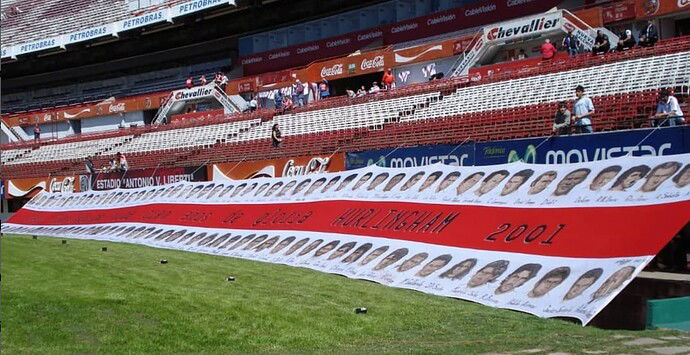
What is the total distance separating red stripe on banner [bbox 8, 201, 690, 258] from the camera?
9695mm

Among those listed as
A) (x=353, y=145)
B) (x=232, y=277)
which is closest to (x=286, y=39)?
(x=353, y=145)

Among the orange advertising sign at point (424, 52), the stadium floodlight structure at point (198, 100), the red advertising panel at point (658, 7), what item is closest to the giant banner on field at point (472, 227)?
the red advertising panel at point (658, 7)

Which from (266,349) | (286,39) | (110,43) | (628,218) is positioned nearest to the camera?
(266,349)

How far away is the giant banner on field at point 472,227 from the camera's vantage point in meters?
9.64

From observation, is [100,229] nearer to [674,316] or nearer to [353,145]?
[353,145]

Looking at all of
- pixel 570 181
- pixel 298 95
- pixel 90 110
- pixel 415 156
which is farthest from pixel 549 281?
pixel 90 110

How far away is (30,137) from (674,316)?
5198cm

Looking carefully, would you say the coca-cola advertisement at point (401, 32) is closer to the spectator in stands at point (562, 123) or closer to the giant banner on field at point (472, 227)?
the spectator in stands at point (562, 123)

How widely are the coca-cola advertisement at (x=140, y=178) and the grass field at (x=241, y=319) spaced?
17.9m

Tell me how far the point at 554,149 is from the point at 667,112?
6.95 ft

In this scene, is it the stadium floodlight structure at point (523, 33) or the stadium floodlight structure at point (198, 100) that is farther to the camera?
the stadium floodlight structure at point (198, 100)

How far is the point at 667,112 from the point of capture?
14641mm

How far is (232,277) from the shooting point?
39.0 ft

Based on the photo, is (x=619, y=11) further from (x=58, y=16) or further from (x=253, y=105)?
(x=58, y=16)
